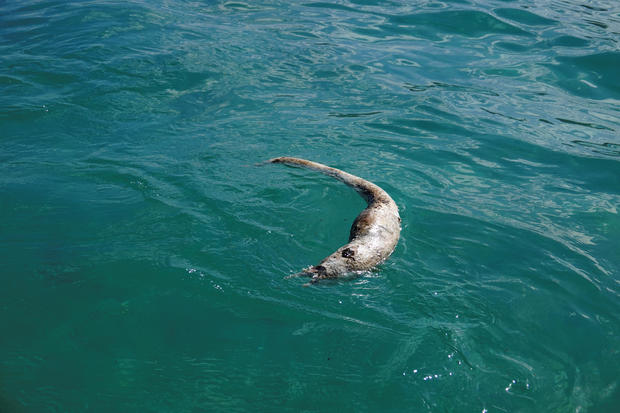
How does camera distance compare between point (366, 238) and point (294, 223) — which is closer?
point (366, 238)

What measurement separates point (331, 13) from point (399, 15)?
5.47 feet

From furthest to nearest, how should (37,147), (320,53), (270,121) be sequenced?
(320,53) < (270,121) < (37,147)

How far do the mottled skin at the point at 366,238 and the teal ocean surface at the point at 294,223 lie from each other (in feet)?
0.54

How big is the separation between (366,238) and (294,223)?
1031mm

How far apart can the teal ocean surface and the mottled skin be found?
0.16m

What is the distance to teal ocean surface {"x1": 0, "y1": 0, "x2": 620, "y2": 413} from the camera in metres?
3.58

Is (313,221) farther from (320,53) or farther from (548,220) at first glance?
(320,53)

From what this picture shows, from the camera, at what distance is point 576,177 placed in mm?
6652

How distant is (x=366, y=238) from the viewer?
4473 millimetres

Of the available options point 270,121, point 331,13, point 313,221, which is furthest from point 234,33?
point 313,221

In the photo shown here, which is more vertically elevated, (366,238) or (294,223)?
(366,238)

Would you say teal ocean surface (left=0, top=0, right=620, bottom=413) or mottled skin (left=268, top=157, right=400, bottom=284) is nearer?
teal ocean surface (left=0, top=0, right=620, bottom=413)

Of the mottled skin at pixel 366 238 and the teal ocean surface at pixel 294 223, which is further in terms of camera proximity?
the mottled skin at pixel 366 238

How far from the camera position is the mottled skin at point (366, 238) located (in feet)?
13.3
